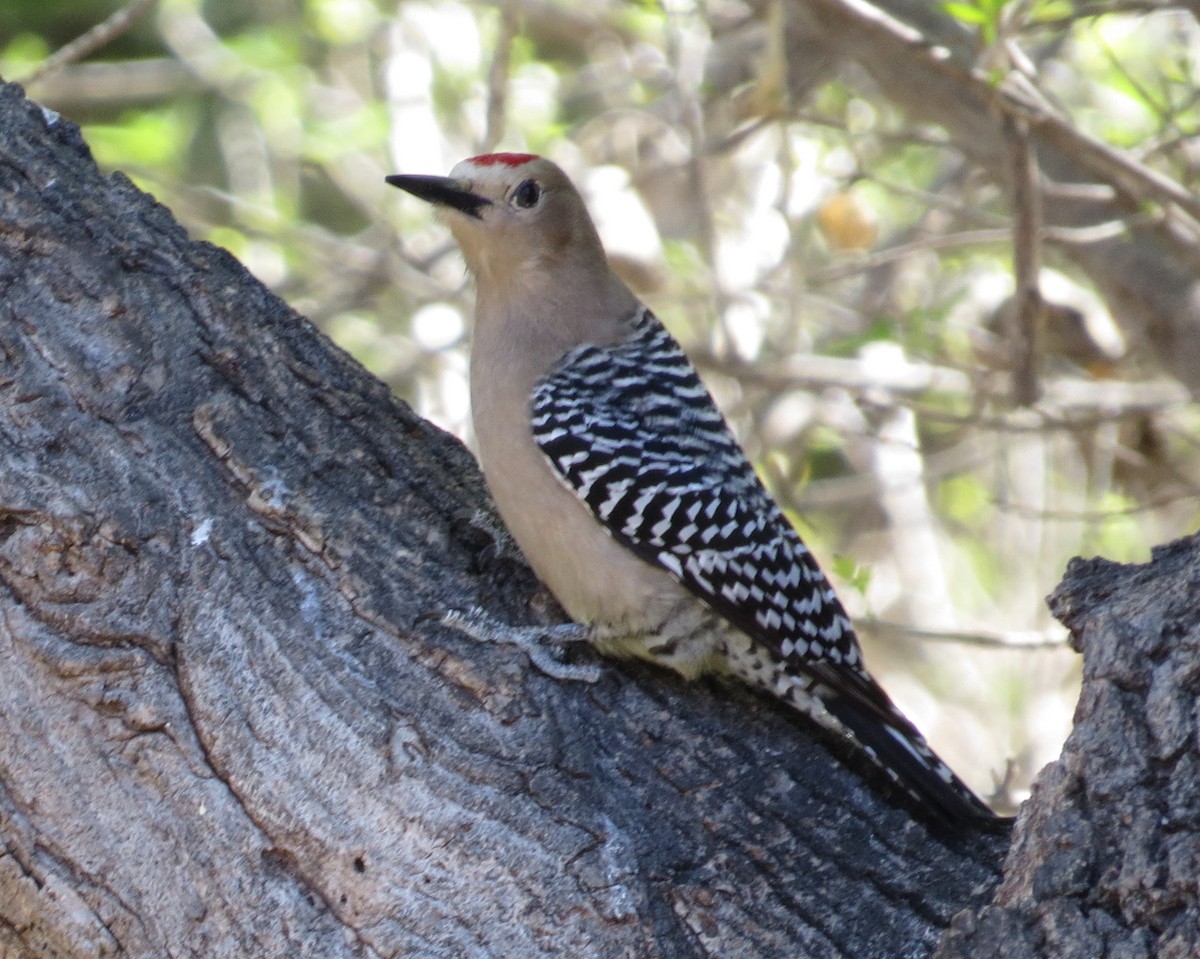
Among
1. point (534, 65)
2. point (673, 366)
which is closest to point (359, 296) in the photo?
point (534, 65)

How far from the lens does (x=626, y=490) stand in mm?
3666

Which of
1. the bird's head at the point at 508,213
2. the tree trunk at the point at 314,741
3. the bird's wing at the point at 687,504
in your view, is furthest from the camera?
the bird's head at the point at 508,213

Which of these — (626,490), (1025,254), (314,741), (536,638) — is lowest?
(314,741)

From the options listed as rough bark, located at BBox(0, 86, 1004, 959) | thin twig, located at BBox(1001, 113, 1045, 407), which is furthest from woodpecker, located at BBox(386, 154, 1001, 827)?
thin twig, located at BBox(1001, 113, 1045, 407)

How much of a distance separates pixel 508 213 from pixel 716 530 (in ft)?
3.71

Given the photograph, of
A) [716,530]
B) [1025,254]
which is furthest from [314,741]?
[1025,254]

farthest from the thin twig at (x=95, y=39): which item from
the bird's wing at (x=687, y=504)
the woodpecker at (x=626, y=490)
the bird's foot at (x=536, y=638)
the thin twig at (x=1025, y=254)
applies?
the thin twig at (x=1025, y=254)

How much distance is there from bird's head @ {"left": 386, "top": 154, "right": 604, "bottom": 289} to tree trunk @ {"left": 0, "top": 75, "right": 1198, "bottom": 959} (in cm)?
113

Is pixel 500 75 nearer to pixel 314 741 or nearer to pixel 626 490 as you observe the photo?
pixel 626 490

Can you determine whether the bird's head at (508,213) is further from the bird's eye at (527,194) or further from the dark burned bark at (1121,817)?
the dark burned bark at (1121,817)

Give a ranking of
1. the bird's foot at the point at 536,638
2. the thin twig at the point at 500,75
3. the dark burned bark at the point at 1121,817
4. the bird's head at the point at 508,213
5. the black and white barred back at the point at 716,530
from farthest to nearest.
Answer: the thin twig at the point at 500,75
the bird's head at the point at 508,213
the black and white barred back at the point at 716,530
the bird's foot at the point at 536,638
the dark burned bark at the point at 1121,817

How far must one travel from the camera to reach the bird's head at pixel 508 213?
4.10 meters

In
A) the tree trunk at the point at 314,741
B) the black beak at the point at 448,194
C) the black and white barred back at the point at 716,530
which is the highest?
the black beak at the point at 448,194

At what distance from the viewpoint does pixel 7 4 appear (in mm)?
9211
